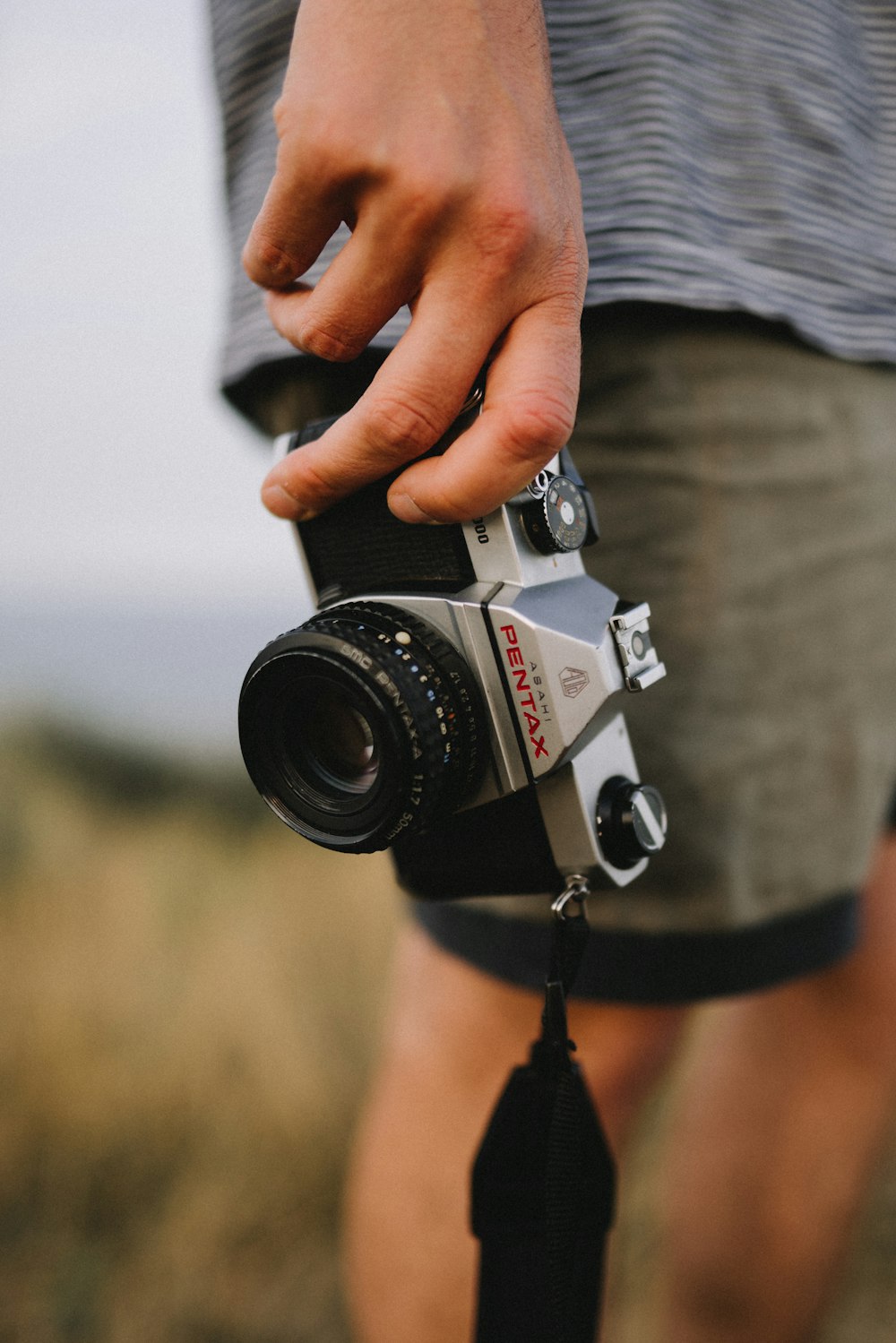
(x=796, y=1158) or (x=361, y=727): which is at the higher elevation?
(x=361, y=727)

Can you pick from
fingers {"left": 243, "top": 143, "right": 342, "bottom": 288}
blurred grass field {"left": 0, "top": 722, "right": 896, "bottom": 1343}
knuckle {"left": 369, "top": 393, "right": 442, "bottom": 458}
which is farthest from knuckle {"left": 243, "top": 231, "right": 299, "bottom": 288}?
blurred grass field {"left": 0, "top": 722, "right": 896, "bottom": 1343}

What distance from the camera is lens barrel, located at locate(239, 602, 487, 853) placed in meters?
0.53

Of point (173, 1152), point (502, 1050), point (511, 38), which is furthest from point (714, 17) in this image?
point (173, 1152)

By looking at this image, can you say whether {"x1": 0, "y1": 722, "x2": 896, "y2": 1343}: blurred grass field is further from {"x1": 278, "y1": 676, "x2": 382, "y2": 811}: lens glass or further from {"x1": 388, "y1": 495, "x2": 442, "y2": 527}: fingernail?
{"x1": 388, "y1": 495, "x2": 442, "y2": 527}: fingernail

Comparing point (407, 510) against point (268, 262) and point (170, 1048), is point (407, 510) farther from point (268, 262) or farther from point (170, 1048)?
point (170, 1048)

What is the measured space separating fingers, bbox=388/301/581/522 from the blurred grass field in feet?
3.50

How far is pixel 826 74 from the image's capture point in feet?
2.25

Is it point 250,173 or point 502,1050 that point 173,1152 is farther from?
point 250,173

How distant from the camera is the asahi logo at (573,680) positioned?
555mm

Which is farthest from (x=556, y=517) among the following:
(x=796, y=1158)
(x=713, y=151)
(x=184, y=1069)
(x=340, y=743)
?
(x=184, y=1069)

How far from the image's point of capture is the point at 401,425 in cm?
50

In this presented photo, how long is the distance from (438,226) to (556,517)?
0.17 metres

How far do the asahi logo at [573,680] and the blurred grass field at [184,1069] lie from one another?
0.95 meters

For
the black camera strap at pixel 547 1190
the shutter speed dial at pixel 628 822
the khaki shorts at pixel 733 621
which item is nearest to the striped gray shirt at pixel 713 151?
the khaki shorts at pixel 733 621
